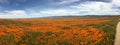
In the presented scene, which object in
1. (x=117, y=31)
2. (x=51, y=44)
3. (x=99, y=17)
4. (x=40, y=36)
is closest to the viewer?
(x=51, y=44)

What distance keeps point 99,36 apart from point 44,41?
3.63 metres

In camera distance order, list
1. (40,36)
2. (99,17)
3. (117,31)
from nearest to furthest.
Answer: (40,36)
(117,31)
(99,17)

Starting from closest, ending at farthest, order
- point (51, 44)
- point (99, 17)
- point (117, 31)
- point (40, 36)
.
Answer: point (51, 44)
point (40, 36)
point (117, 31)
point (99, 17)

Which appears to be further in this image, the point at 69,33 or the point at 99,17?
the point at 99,17

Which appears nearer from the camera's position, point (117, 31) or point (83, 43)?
point (83, 43)

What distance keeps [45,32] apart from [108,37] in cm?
436

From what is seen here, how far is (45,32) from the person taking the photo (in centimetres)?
1811

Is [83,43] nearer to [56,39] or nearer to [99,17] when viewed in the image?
[56,39]

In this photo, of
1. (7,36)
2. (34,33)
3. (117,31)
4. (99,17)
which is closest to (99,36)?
(117,31)

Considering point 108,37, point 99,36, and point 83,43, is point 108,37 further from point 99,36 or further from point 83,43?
point 83,43

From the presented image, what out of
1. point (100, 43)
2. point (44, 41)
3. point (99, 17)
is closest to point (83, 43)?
point (100, 43)

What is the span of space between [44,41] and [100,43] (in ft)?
11.6

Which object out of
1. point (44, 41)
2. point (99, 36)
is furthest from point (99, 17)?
point (44, 41)

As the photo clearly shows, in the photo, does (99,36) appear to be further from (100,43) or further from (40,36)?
(40,36)
